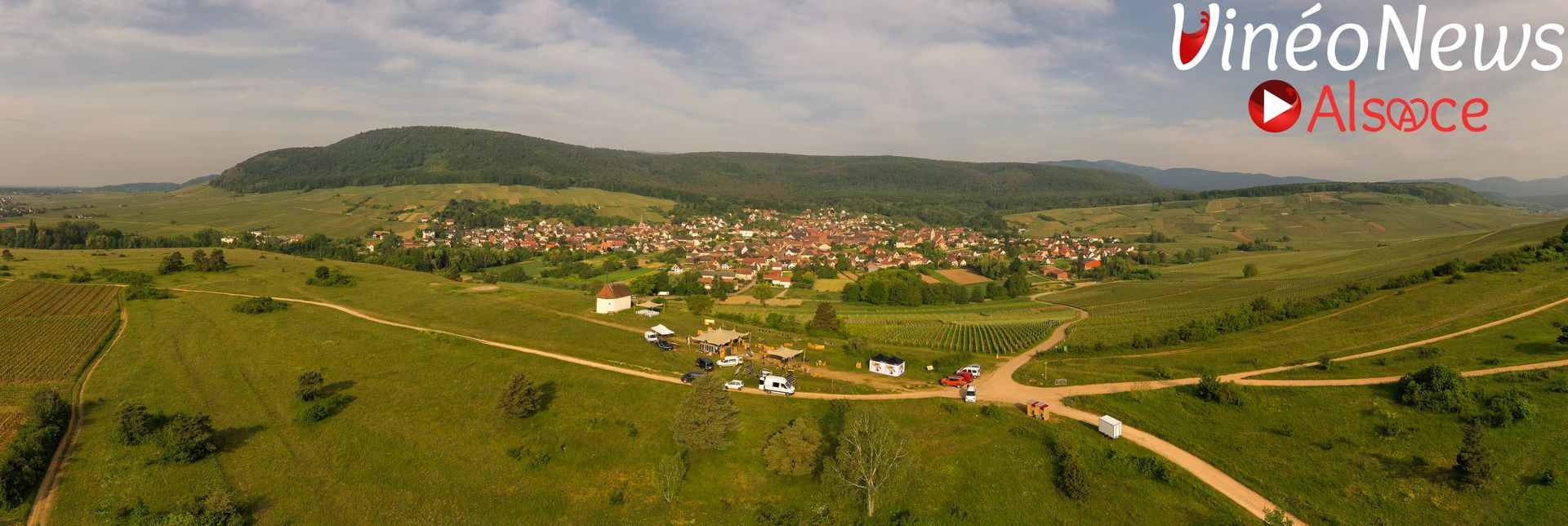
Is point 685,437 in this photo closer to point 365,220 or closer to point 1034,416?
point 1034,416

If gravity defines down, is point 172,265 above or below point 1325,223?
below

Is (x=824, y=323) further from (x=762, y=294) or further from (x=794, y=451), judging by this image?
(x=762, y=294)

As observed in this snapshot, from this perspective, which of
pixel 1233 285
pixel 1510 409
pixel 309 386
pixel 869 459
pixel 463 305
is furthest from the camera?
pixel 1233 285

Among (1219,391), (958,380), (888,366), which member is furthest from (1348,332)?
(888,366)

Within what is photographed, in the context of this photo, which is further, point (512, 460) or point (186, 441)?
point (512, 460)

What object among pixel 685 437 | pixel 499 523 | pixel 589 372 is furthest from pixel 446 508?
pixel 589 372

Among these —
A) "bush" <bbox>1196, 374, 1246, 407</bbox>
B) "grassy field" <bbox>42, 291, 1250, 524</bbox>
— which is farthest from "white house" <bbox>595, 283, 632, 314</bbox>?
"bush" <bbox>1196, 374, 1246, 407</bbox>

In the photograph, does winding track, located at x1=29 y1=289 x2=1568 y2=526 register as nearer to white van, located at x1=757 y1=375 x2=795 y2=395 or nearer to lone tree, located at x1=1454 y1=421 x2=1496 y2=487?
white van, located at x1=757 y1=375 x2=795 y2=395
